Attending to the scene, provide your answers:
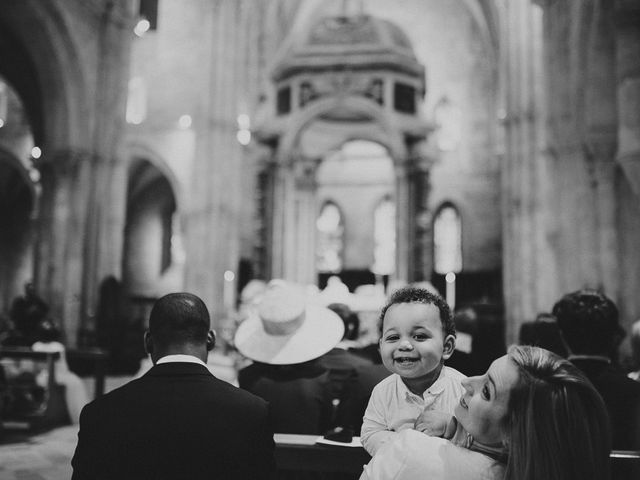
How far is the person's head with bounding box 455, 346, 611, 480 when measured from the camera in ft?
4.95

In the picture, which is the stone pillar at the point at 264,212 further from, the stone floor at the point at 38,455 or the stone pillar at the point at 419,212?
the stone floor at the point at 38,455

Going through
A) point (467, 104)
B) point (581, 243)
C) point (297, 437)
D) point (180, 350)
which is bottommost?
point (297, 437)

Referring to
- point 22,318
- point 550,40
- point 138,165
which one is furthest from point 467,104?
point 22,318

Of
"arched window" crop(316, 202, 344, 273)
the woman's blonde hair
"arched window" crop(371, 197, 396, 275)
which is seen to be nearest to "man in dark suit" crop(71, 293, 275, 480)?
the woman's blonde hair

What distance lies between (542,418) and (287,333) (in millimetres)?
2340

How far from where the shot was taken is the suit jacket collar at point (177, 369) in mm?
2205

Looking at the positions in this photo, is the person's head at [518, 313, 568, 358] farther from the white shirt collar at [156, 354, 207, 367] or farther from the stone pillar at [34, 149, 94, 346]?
the stone pillar at [34, 149, 94, 346]

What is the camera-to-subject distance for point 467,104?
2912cm

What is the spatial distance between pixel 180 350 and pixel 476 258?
87.4 feet

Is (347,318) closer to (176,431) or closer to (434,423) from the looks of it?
(176,431)

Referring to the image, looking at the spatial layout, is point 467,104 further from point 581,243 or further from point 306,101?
point 581,243

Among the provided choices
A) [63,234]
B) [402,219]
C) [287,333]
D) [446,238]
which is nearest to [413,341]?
[287,333]

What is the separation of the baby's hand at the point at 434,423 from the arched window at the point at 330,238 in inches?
1093

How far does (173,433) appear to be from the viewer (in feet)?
6.81
